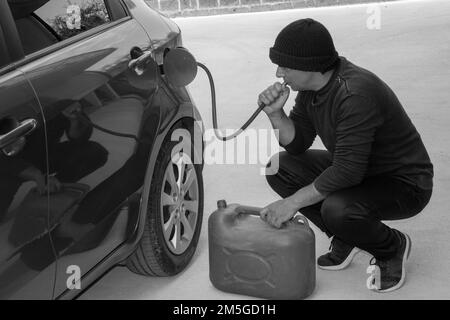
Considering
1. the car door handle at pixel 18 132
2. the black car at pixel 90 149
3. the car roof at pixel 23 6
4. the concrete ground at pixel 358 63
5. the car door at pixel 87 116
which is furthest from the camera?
the concrete ground at pixel 358 63

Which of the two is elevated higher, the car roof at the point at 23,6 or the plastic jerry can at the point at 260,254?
the car roof at the point at 23,6

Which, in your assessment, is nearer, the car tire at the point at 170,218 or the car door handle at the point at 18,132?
the car door handle at the point at 18,132

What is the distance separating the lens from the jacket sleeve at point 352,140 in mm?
3297

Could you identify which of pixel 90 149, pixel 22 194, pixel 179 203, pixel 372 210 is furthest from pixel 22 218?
pixel 372 210

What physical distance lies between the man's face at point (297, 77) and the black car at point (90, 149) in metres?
0.53

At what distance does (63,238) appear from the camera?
2.73m

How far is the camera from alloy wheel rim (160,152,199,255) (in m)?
3.62

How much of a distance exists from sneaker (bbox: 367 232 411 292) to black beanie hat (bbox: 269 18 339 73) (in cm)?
91

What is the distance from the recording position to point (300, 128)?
3787 mm

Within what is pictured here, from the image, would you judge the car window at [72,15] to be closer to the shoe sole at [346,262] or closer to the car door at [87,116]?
the car door at [87,116]

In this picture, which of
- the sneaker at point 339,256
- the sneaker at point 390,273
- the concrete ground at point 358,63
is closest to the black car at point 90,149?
the concrete ground at point 358,63

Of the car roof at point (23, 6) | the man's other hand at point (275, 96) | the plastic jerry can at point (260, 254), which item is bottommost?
the plastic jerry can at point (260, 254)

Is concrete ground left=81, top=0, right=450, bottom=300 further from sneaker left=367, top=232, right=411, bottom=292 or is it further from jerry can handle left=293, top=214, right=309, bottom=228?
jerry can handle left=293, top=214, right=309, bottom=228
